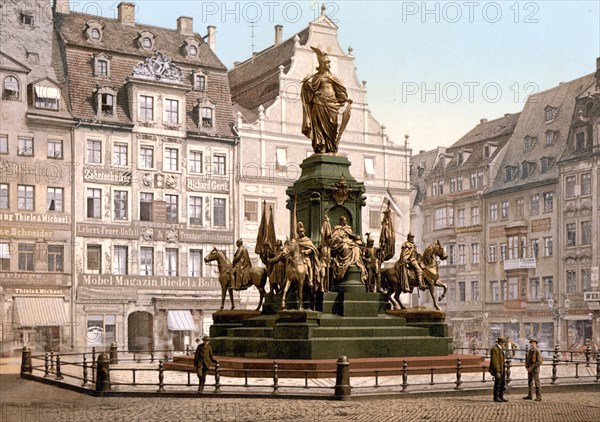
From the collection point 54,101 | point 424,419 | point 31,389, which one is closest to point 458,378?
point 424,419

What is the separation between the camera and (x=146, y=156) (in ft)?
Answer: 140

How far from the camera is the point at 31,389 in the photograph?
69.2ft

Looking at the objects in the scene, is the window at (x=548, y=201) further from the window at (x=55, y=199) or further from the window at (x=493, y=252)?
the window at (x=55, y=199)

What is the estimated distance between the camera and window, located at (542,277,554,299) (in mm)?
46406

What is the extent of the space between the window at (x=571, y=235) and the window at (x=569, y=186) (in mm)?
1416

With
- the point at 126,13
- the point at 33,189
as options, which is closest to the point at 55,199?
the point at 33,189

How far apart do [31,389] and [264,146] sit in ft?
81.6

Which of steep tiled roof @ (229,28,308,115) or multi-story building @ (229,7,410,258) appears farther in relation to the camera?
steep tiled roof @ (229,28,308,115)

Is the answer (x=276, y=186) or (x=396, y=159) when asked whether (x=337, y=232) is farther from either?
(x=396, y=159)

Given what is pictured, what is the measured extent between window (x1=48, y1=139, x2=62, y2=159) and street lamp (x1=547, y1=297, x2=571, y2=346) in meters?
22.6

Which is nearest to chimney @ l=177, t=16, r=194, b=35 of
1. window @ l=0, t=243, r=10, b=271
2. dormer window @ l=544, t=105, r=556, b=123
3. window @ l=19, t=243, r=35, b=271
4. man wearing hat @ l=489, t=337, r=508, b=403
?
window @ l=19, t=243, r=35, b=271

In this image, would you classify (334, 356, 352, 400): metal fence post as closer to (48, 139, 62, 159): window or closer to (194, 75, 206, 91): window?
(48, 139, 62, 159): window

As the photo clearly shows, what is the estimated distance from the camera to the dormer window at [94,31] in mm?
42531

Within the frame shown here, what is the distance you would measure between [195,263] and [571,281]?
1713cm
